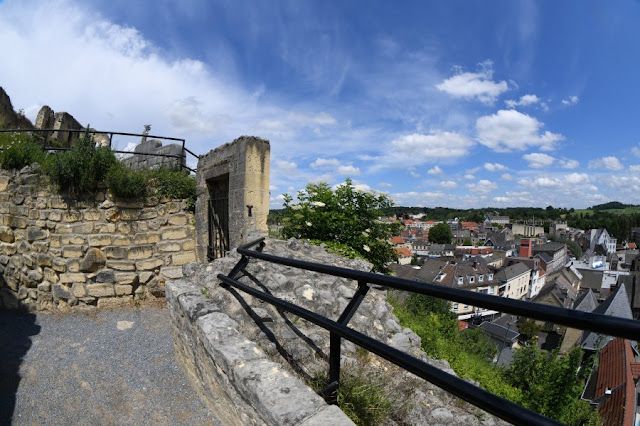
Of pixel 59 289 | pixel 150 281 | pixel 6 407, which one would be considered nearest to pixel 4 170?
pixel 59 289

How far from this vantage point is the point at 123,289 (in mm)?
6910

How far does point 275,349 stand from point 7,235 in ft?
23.1

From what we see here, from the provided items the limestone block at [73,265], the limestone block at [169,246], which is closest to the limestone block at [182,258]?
the limestone block at [169,246]

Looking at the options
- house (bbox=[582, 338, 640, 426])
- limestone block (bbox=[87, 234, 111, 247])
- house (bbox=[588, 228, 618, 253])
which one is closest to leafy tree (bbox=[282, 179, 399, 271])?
limestone block (bbox=[87, 234, 111, 247])

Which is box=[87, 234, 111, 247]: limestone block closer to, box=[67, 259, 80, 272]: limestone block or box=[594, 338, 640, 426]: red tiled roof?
box=[67, 259, 80, 272]: limestone block

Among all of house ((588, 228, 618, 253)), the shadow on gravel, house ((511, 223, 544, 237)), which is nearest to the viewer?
the shadow on gravel

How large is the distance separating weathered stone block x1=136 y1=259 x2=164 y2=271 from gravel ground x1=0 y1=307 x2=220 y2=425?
1160mm

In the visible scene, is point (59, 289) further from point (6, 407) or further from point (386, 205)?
point (386, 205)

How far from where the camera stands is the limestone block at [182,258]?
7445mm

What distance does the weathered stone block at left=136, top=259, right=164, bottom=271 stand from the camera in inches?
278

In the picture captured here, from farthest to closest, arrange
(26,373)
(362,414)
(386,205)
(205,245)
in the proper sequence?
1. (205,245)
2. (386,205)
3. (26,373)
4. (362,414)

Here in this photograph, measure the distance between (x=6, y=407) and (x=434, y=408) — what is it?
400 cm

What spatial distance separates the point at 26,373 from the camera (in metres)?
4.25

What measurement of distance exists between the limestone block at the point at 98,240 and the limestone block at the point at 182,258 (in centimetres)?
120
